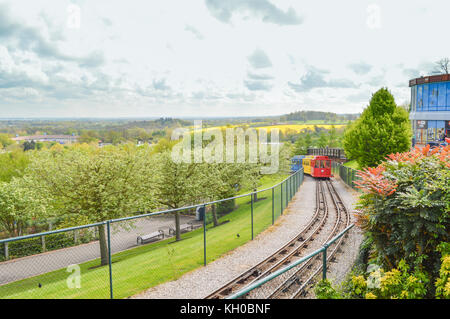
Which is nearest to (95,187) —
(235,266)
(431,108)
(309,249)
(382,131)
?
(235,266)

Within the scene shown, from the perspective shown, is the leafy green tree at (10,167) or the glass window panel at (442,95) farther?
the leafy green tree at (10,167)

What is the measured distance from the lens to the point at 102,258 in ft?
34.6

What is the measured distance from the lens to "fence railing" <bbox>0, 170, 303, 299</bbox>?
25.3ft

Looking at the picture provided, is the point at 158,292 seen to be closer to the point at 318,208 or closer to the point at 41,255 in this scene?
the point at 41,255

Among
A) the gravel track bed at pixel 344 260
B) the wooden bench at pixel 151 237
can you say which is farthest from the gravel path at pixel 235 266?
the wooden bench at pixel 151 237

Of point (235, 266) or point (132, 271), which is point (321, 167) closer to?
point (235, 266)

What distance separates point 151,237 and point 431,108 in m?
48.7

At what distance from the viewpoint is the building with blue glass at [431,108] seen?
1693 inches

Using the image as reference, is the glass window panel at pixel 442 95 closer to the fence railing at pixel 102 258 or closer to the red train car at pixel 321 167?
the red train car at pixel 321 167

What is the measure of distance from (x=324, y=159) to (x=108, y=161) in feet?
105

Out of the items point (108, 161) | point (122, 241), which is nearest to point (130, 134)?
point (108, 161)

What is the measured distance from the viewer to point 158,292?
31.1ft

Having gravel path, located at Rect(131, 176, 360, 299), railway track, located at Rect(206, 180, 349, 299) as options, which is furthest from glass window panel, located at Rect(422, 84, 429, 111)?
gravel path, located at Rect(131, 176, 360, 299)
